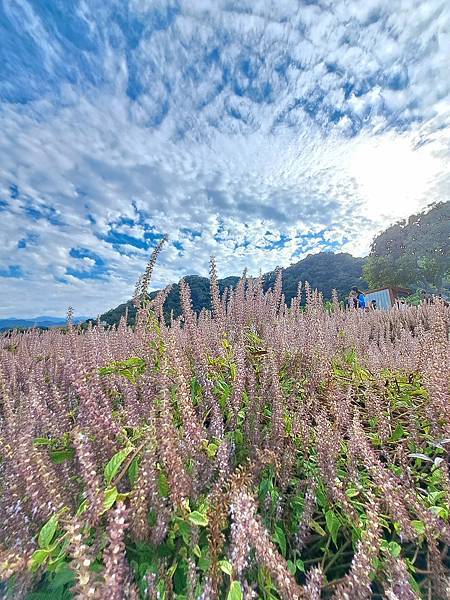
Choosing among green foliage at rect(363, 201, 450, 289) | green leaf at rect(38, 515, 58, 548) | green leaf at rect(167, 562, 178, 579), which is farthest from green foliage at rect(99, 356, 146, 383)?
green foliage at rect(363, 201, 450, 289)

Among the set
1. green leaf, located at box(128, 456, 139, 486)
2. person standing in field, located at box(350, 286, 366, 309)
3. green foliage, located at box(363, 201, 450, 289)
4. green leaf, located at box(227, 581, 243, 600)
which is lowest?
green leaf, located at box(227, 581, 243, 600)

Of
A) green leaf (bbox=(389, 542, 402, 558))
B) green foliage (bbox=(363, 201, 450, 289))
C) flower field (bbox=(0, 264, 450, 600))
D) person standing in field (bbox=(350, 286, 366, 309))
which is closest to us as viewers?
flower field (bbox=(0, 264, 450, 600))

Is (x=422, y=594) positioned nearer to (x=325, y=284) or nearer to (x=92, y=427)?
(x=92, y=427)

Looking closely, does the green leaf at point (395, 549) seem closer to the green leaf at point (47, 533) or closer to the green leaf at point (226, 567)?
the green leaf at point (226, 567)

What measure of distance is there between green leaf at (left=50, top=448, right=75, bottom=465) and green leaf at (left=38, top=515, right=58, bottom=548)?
0.44m

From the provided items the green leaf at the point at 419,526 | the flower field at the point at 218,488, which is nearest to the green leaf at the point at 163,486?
the flower field at the point at 218,488

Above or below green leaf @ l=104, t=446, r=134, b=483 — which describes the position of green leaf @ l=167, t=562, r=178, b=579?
below

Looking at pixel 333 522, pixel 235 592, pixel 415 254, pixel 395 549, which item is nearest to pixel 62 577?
pixel 235 592

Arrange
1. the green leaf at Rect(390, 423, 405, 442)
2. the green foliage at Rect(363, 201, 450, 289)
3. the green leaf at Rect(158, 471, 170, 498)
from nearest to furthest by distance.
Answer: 1. the green leaf at Rect(158, 471, 170, 498)
2. the green leaf at Rect(390, 423, 405, 442)
3. the green foliage at Rect(363, 201, 450, 289)

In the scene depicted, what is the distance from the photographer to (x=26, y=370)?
3.07 m

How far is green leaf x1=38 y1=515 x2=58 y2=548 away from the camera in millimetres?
886

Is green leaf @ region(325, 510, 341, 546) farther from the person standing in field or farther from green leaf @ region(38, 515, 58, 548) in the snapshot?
the person standing in field

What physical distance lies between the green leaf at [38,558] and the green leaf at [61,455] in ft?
1.61

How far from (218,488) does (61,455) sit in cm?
69
